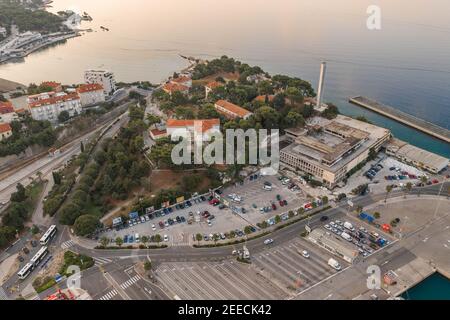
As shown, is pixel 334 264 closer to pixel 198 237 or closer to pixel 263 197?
pixel 263 197

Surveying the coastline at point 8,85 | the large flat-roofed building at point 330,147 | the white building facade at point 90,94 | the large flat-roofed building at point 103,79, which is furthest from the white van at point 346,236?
the coastline at point 8,85

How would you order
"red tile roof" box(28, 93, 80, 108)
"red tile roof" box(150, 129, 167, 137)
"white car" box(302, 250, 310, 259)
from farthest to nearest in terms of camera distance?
"red tile roof" box(28, 93, 80, 108)
"red tile roof" box(150, 129, 167, 137)
"white car" box(302, 250, 310, 259)

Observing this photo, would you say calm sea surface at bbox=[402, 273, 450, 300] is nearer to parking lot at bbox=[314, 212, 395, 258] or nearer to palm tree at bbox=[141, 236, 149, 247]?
parking lot at bbox=[314, 212, 395, 258]

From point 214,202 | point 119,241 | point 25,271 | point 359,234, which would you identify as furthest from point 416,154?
point 25,271

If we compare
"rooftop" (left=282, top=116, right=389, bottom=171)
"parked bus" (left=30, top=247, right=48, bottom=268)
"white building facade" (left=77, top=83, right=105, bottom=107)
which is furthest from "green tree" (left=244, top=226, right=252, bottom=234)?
"white building facade" (left=77, top=83, right=105, bottom=107)

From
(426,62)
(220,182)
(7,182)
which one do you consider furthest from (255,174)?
(426,62)

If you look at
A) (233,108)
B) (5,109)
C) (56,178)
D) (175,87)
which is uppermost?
(175,87)
